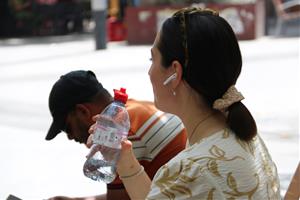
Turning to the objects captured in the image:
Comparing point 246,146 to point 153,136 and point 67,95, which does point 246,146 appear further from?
point 67,95

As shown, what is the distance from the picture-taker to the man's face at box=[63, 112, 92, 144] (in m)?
2.68

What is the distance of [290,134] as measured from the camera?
664 cm

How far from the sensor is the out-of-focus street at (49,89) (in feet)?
17.9

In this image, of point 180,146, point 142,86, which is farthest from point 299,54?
point 180,146

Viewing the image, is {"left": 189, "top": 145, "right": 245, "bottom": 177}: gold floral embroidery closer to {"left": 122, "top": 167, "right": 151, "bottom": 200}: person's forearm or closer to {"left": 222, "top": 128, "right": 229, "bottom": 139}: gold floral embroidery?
{"left": 222, "top": 128, "right": 229, "bottom": 139}: gold floral embroidery

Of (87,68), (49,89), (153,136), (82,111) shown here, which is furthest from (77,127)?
(87,68)

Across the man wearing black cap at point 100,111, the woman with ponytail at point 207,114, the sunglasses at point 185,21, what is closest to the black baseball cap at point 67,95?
the man wearing black cap at point 100,111

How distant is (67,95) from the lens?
270cm

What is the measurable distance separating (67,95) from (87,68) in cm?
876

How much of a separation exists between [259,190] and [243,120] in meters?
0.20

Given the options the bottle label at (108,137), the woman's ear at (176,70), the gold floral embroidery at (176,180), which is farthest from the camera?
the bottle label at (108,137)

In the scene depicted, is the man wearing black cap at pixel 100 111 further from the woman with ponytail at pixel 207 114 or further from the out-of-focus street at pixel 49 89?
the out-of-focus street at pixel 49 89

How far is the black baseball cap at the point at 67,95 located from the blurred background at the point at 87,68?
231cm

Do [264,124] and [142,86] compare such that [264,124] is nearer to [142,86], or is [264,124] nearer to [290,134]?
[290,134]
